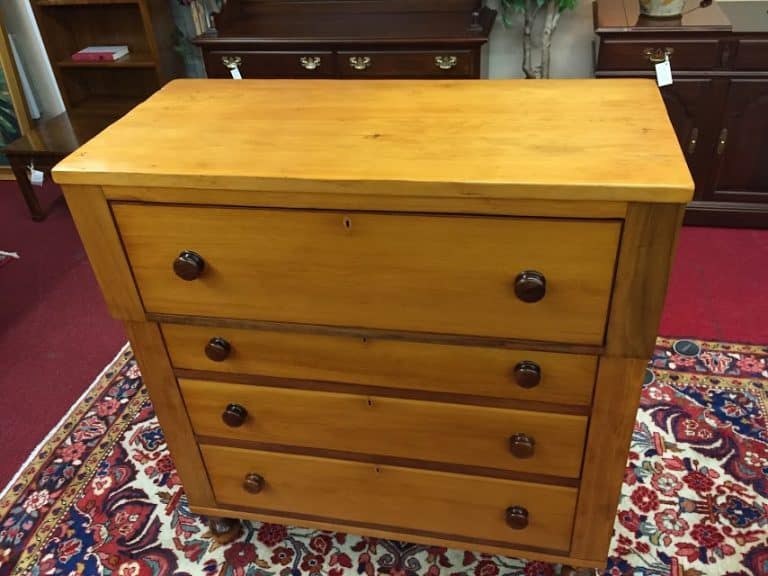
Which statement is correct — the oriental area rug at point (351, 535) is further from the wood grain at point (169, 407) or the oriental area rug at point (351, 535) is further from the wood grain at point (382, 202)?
the wood grain at point (382, 202)

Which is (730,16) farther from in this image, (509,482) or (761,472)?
(509,482)

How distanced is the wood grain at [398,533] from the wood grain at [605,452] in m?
0.06


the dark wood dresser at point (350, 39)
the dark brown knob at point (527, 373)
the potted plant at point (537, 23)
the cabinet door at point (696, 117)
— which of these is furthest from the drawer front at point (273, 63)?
the dark brown knob at point (527, 373)

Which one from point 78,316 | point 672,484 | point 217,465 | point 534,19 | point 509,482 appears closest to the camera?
point 509,482

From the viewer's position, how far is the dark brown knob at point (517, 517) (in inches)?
51.9

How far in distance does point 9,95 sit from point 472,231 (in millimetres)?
3039

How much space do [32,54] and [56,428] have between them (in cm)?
227

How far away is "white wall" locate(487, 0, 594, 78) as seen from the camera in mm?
2889

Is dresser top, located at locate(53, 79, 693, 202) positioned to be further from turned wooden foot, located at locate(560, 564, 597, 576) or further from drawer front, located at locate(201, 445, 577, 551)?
turned wooden foot, located at locate(560, 564, 597, 576)

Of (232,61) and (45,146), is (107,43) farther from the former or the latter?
(232,61)

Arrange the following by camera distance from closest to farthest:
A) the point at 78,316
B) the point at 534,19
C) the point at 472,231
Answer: the point at 472,231
the point at 78,316
the point at 534,19

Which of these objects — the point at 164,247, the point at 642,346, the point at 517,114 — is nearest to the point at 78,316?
the point at 164,247

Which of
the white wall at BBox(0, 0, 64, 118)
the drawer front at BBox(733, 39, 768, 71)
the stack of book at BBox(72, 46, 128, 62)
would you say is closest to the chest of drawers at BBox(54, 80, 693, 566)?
the drawer front at BBox(733, 39, 768, 71)

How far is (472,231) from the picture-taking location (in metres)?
1.00
